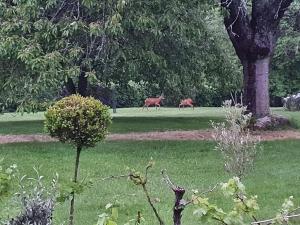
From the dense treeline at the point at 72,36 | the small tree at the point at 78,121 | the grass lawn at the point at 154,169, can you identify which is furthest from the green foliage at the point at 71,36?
the small tree at the point at 78,121

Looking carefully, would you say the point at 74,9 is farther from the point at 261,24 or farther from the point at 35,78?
the point at 261,24

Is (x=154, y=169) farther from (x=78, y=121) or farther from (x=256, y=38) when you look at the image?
(x=256, y=38)

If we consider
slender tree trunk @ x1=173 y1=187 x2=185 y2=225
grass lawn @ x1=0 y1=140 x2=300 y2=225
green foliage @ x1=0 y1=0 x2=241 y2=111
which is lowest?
grass lawn @ x1=0 y1=140 x2=300 y2=225

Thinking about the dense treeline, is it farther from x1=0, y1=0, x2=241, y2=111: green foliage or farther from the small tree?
the small tree

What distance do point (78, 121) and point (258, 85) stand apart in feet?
33.9

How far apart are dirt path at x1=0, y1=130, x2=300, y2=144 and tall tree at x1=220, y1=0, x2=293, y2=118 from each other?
4.15 feet

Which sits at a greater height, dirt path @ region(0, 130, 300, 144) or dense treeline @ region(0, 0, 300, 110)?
dense treeline @ region(0, 0, 300, 110)

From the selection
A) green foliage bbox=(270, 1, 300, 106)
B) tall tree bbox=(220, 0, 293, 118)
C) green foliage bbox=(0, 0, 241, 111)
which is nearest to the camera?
green foliage bbox=(0, 0, 241, 111)

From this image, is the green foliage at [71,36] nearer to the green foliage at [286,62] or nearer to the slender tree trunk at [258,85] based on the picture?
the slender tree trunk at [258,85]

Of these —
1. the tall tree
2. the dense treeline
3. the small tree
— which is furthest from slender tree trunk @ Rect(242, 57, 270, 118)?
the small tree

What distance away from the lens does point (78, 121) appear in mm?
7184

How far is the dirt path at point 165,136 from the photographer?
1502 cm

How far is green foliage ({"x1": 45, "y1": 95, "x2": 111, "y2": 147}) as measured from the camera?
717 centimetres

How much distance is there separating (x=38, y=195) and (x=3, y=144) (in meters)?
10.5
